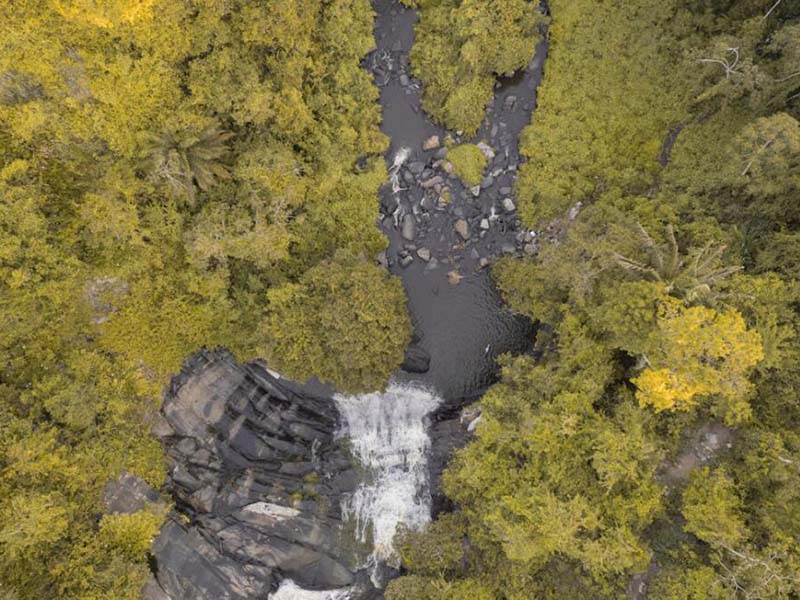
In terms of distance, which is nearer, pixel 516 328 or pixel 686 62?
pixel 686 62

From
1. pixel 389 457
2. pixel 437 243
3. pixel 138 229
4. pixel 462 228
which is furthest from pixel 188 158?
pixel 389 457

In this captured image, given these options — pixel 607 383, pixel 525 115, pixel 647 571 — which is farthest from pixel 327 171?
pixel 647 571

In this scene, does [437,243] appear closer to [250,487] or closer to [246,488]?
[250,487]

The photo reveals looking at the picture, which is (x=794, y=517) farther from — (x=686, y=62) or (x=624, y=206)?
(x=686, y=62)

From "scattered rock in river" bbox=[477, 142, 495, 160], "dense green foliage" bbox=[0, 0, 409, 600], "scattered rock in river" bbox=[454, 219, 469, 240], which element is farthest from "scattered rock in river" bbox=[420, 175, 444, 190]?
"dense green foliage" bbox=[0, 0, 409, 600]

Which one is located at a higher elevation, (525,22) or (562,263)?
(525,22)

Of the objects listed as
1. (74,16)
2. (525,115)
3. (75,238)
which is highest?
(74,16)
